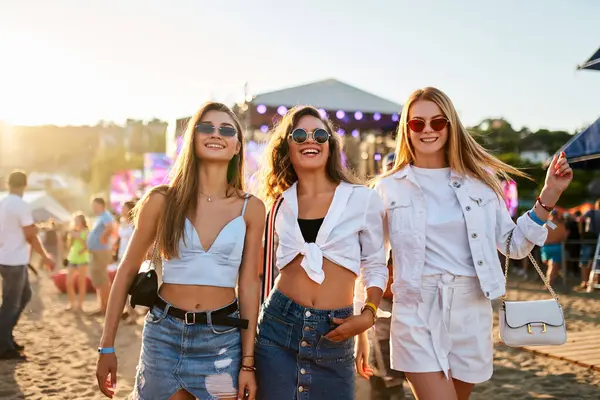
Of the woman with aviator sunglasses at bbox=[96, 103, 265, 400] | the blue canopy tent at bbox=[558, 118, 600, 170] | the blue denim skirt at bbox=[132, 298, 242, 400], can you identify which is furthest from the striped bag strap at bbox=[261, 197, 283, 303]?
the blue canopy tent at bbox=[558, 118, 600, 170]

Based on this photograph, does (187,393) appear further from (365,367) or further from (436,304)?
(436,304)

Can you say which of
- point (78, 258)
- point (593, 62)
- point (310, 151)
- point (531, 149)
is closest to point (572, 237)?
point (593, 62)

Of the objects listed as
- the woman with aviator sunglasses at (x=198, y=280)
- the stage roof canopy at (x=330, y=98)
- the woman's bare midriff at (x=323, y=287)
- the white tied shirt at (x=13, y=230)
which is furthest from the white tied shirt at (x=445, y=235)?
the stage roof canopy at (x=330, y=98)

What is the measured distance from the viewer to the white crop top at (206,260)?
248cm

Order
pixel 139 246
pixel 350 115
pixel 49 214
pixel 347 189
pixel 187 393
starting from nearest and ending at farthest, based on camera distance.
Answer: pixel 187 393 → pixel 139 246 → pixel 347 189 → pixel 350 115 → pixel 49 214

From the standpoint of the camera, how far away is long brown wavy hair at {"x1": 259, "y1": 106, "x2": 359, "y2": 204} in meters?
2.96

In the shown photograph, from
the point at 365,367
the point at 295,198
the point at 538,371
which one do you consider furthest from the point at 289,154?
the point at 538,371

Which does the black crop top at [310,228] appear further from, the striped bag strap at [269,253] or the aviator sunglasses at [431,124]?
Answer: the aviator sunglasses at [431,124]

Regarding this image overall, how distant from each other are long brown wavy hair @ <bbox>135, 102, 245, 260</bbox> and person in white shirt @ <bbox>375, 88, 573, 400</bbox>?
776 millimetres

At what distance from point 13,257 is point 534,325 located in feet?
19.7

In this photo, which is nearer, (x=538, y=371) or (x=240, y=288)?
(x=240, y=288)

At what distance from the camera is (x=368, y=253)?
9.05 ft

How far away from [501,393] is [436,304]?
9.84ft

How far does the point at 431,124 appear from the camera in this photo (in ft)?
9.65
